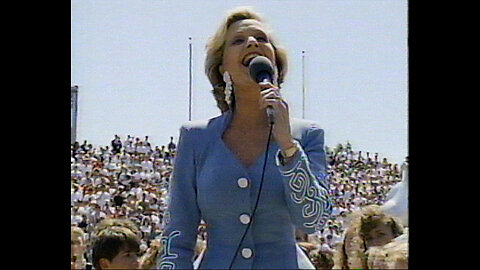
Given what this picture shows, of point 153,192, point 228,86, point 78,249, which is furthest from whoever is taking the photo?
point 153,192

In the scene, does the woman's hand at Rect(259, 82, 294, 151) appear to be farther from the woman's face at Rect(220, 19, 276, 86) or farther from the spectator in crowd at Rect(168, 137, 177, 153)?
the spectator in crowd at Rect(168, 137, 177, 153)

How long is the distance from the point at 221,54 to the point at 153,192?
475 millimetres

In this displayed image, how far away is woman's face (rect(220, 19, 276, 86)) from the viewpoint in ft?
4.62

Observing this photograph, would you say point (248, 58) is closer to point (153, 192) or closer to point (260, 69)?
point (260, 69)

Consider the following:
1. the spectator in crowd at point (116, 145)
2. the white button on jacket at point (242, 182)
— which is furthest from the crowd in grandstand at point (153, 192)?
the white button on jacket at point (242, 182)

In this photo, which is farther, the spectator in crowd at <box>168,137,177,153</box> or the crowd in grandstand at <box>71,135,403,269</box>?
the crowd in grandstand at <box>71,135,403,269</box>

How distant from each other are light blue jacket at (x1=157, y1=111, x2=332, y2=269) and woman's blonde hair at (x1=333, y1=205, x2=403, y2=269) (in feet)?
0.92

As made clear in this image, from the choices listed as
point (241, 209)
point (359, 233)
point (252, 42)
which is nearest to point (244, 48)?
point (252, 42)

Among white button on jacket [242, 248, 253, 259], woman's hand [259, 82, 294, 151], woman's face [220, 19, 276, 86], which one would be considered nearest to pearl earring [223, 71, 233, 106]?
woman's face [220, 19, 276, 86]

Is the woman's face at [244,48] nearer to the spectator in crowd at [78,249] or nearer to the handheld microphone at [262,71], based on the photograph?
the handheld microphone at [262,71]

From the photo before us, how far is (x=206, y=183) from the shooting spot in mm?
1388

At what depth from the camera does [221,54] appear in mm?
1473
